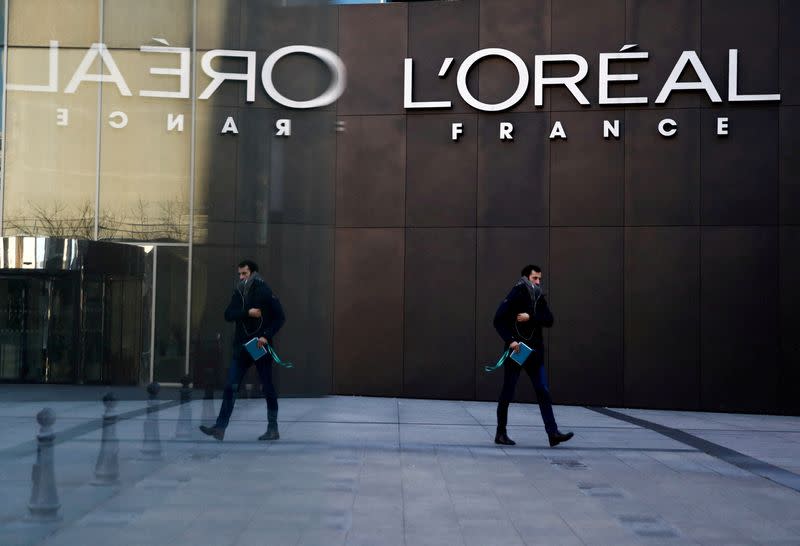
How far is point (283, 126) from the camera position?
1016cm

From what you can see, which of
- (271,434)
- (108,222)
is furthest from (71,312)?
(271,434)

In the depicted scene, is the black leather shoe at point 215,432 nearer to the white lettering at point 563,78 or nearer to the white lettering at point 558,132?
the white lettering at point 558,132

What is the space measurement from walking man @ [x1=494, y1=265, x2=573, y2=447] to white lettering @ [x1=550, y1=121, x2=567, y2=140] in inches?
246

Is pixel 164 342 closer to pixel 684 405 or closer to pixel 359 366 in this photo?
pixel 359 366

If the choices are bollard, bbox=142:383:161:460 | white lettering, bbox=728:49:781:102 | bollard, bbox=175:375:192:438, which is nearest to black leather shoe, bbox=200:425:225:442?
bollard, bbox=175:375:192:438

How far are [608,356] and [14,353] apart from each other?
1239 centimetres

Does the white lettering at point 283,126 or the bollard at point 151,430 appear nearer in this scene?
the bollard at point 151,430

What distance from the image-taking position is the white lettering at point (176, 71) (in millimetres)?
7730

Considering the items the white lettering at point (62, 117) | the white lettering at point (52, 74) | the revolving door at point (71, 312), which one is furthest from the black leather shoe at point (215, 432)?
the white lettering at point (52, 74)

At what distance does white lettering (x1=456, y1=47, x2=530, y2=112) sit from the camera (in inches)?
679

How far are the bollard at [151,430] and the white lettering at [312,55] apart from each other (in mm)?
2938

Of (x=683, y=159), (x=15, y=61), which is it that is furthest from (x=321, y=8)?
(x=683, y=159)

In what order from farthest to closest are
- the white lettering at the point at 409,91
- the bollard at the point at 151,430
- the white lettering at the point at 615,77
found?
the white lettering at the point at 409,91, the white lettering at the point at 615,77, the bollard at the point at 151,430

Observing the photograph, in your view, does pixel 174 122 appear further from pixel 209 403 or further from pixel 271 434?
pixel 271 434
